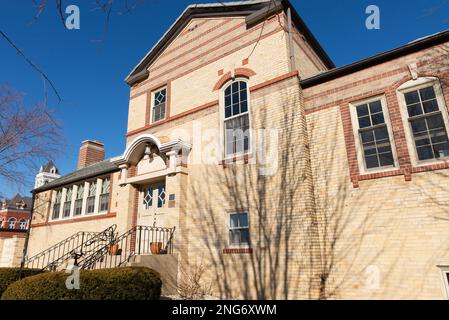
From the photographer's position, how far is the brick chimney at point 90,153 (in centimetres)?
2306

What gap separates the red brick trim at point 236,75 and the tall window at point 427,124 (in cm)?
498

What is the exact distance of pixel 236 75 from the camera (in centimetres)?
1094

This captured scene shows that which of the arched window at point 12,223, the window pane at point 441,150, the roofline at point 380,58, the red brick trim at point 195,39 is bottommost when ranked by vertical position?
the window pane at point 441,150

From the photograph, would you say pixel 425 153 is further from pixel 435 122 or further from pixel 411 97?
pixel 411 97

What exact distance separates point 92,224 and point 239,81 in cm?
996

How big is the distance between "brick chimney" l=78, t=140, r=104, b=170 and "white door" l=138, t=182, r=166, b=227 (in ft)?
41.6

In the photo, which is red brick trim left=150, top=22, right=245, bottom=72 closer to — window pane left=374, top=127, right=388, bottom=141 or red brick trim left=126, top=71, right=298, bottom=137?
red brick trim left=126, top=71, right=298, bottom=137

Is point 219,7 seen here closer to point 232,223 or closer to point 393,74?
point 393,74

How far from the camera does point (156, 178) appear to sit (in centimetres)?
1160

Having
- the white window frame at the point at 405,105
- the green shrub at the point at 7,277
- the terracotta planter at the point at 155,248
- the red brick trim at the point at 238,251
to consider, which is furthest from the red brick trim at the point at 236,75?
the green shrub at the point at 7,277

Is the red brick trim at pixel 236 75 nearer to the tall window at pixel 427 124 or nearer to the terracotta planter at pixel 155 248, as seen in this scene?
the tall window at pixel 427 124

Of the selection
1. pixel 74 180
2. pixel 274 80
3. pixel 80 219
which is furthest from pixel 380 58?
pixel 74 180

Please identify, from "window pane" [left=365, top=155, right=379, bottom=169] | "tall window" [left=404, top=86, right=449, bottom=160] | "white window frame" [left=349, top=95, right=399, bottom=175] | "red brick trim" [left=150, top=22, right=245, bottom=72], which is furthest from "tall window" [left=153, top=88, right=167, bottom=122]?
"tall window" [left=404, top=86, right=449, bottom=160]
